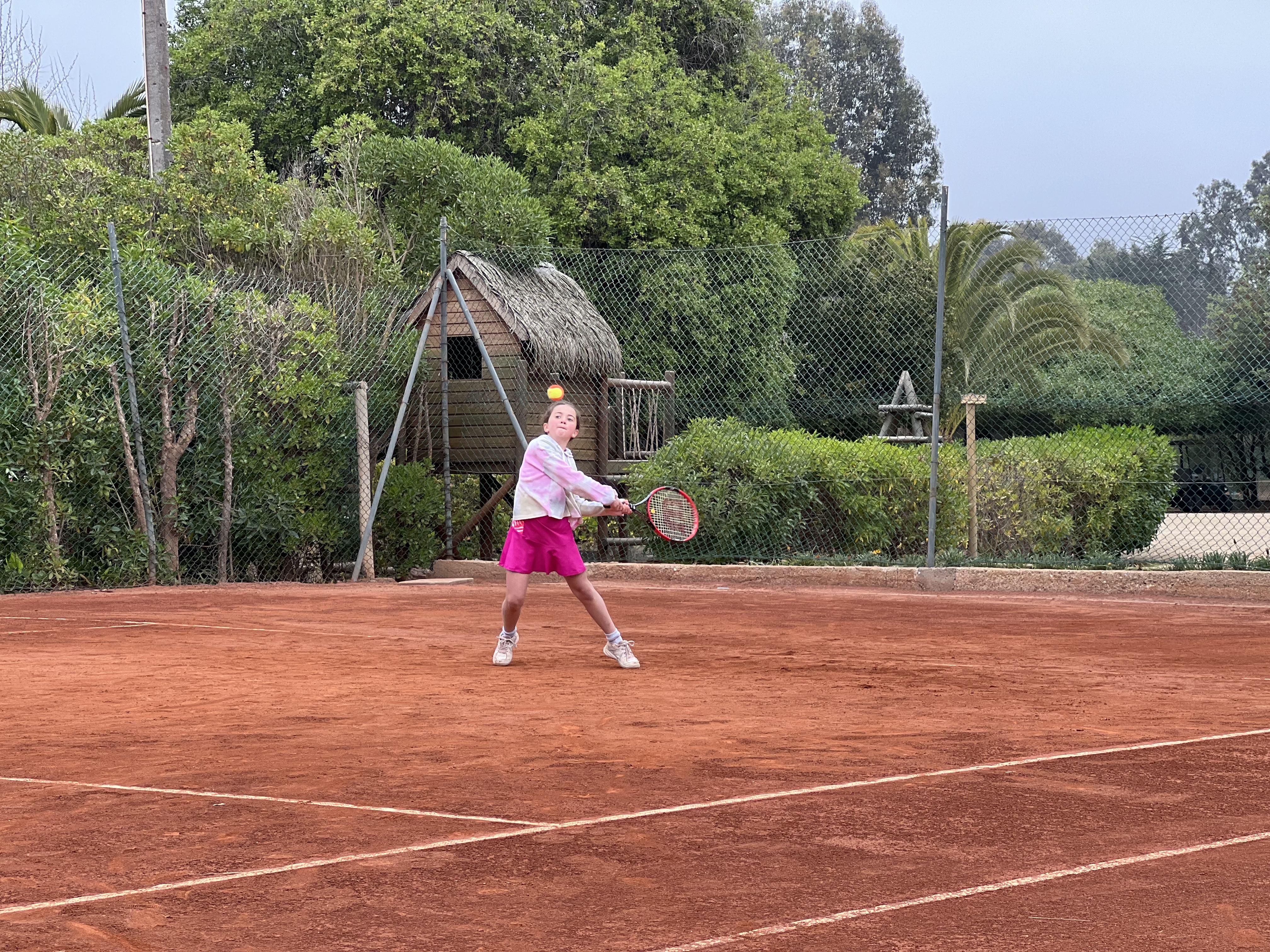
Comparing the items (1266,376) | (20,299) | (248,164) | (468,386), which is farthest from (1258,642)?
(248,164)

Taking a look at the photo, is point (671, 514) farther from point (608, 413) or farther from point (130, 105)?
point (130, 105)

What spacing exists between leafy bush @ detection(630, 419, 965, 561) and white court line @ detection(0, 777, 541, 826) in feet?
31.5

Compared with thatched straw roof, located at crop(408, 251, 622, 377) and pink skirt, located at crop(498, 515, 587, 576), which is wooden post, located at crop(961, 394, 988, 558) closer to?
thatched straw roof, located at crop(408, 251, 622, 377)

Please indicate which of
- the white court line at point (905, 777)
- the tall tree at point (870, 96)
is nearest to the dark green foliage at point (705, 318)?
the white court line at point (905, 777)

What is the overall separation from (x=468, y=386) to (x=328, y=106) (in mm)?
12009

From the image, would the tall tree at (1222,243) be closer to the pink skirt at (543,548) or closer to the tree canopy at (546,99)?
the pink skirt at (543,548)

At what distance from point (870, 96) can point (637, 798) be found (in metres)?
55.5

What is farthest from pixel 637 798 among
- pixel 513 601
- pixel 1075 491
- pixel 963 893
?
pixel 1075 491

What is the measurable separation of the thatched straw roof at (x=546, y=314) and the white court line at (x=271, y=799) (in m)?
10.6

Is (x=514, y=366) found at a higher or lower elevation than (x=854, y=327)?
lower

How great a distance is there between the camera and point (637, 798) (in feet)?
13.9

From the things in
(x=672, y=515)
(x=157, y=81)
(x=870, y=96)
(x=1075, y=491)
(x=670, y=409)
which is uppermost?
(x=870, y=96)

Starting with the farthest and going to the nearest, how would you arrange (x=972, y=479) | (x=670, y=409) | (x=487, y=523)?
1. (x=670, y=409)
2. (x=487, y=523)
3. (x=972, y=479)

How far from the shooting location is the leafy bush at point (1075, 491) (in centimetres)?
1383
